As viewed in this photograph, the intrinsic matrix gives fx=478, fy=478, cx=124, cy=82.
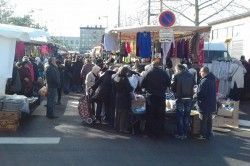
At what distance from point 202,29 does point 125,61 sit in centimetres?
509

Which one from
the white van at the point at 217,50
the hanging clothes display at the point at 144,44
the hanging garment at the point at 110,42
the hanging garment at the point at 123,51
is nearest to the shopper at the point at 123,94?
the hanging clothes display at the point at 144,44

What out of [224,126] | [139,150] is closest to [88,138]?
[139,150]

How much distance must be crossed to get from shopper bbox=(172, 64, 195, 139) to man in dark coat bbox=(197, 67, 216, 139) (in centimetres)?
27

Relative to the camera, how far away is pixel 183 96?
11.8 m

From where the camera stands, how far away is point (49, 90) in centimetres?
1434

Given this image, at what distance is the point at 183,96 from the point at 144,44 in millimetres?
4209

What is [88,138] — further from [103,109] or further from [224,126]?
[224,126]

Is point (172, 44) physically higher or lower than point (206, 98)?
higher

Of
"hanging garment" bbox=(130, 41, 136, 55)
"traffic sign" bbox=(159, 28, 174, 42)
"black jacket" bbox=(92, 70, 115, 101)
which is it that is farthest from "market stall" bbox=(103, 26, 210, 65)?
"black jacket" bbox=(92, 70, 115, 101)

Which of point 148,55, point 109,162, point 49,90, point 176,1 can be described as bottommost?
point 109,162

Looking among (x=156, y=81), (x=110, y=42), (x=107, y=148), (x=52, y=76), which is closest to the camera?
(x=107, y=148)

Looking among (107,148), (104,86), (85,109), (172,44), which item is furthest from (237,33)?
(107,148)

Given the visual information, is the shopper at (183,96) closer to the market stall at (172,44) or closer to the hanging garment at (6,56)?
the market stall at (172,44)

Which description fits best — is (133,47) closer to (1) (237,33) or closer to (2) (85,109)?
(2) (85,109)
